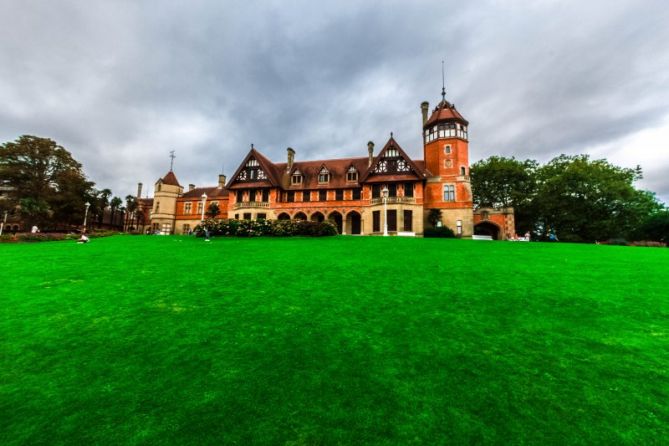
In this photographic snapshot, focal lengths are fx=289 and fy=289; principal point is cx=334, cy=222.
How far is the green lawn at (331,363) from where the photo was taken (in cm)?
Result: 301

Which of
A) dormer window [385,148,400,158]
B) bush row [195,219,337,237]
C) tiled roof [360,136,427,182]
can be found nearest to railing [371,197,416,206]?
tiled roof [360,136,427,182]

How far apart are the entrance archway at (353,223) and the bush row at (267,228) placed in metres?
12.9

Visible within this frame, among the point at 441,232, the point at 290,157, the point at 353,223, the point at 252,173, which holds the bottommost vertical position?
the point at 441,232

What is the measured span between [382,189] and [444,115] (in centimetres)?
1357

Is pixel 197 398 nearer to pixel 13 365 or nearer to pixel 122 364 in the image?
pixel 122 364

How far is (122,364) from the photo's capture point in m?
4.18

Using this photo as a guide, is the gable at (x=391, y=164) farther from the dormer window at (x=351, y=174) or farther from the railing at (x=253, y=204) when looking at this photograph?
the railing at (x=253, y=204)

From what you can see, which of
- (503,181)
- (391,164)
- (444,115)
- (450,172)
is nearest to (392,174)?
(391,164)

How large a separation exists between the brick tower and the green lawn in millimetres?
29403

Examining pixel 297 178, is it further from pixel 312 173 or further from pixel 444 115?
pixel 444 115

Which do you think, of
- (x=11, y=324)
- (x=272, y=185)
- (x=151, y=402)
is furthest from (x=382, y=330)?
(x=272, y=185)

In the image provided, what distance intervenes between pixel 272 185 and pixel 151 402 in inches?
1514

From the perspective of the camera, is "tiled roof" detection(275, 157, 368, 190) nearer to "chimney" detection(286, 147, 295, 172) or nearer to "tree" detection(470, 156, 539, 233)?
"chimney" detection(286, 147, 295, 172)

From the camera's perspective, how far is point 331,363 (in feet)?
13.9
